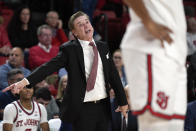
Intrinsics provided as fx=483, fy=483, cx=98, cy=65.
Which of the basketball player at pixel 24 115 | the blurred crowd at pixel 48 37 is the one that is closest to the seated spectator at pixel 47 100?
the blurred crowd at pixel 48 37

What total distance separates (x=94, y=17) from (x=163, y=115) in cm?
594

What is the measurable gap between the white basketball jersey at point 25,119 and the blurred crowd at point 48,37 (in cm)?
70

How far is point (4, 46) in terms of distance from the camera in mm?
7875

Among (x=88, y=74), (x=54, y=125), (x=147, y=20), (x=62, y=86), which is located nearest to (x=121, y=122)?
(x=54, y=125)

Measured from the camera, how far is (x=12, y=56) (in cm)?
719

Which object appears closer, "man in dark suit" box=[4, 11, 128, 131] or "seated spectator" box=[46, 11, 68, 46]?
"man in dark suit" box=[4, 11, 128, 131]

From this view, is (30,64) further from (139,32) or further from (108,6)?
(139,32)

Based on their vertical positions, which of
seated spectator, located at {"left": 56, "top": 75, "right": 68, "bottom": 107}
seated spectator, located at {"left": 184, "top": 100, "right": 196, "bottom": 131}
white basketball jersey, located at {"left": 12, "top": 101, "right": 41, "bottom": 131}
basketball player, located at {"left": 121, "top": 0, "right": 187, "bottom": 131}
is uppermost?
basketball player, located at {"left": 121, "top": 0, "right": 187, "bottom": 131}

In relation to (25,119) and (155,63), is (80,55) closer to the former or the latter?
(25,119)

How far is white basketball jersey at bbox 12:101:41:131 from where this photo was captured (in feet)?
17.0

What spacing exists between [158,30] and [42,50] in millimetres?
5376

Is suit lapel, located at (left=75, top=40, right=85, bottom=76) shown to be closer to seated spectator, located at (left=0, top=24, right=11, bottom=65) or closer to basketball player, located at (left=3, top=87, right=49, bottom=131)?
basketball player, located at (left=3, top=87, right=49, bottom=131)

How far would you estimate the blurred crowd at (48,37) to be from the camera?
6.66 meters

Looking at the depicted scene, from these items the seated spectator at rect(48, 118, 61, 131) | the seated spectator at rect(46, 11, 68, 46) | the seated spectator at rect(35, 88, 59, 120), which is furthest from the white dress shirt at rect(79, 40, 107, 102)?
the seated spectator at rect(46, 11, 68, 46)
